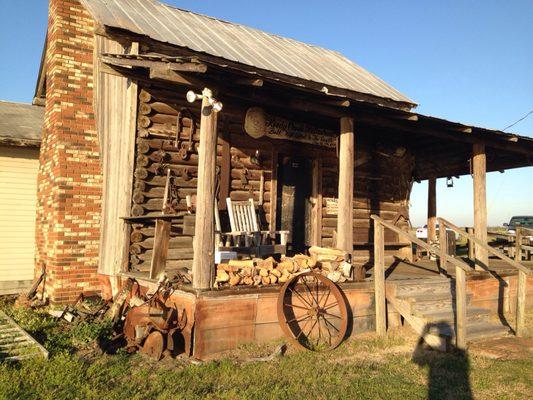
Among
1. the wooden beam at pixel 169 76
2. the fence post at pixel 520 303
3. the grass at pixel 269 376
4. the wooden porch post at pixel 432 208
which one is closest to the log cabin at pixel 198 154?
the wooden beam at pixel 169 76

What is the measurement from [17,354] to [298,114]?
5.84 m

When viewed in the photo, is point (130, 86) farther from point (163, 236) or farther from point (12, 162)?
point (12, 162)

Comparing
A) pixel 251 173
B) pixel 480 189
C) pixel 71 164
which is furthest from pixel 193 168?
pixel 480 189

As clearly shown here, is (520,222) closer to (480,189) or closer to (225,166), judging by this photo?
(480,189)

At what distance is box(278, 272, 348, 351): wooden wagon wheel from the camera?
20.6 feet

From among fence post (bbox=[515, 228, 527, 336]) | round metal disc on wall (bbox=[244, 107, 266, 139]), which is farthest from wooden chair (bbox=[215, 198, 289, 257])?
fence post (bbox=[515, 228, 527, 336])

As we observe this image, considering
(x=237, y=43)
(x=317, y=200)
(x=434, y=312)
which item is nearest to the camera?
(x=434, y=312)

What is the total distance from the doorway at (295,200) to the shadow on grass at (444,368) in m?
3.67

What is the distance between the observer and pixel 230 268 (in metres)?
6.19

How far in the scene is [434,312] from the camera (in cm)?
679

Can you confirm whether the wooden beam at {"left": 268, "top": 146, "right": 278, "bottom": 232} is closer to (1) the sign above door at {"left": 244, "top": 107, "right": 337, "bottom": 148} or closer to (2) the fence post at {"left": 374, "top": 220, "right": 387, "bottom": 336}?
(1) the sign above door at {"left": 244, "top": 107, "right": 337, "bottom": 148}

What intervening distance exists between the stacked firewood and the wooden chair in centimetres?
83

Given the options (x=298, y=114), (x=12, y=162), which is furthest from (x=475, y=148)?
(x=12, y=162)

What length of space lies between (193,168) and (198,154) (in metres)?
0.78
